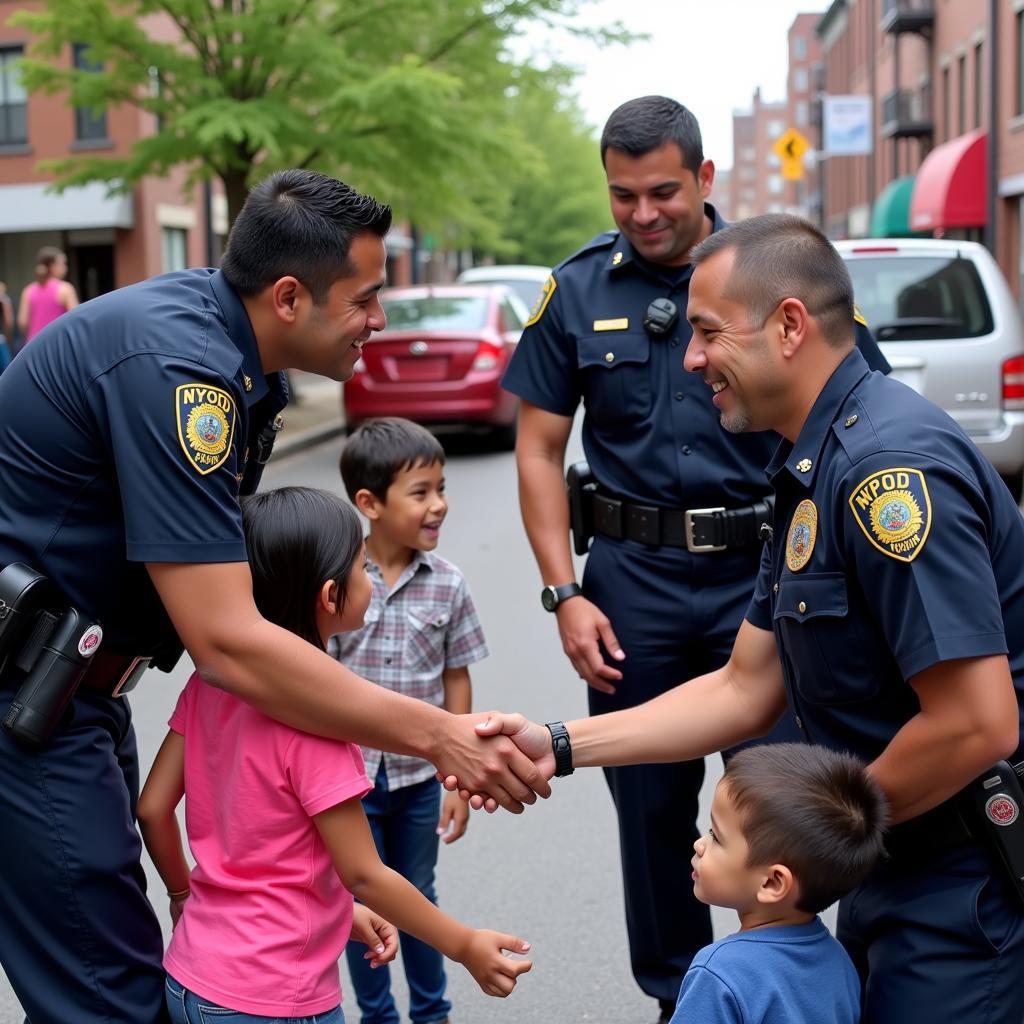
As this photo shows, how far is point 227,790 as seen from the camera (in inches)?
101

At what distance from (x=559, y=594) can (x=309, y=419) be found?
45.5 ft

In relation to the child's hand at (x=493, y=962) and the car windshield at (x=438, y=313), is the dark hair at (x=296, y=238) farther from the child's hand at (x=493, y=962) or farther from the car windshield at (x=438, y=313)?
the car windshield at (x=438, y=313)

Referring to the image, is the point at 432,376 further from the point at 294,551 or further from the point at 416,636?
the point at 294,551

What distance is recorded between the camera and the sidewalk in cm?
1495

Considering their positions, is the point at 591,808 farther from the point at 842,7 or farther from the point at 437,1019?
the point at 842,7

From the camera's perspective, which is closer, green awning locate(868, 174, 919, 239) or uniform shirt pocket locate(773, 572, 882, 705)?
uniform shirt pocket locate(773, 572, 882, 705)

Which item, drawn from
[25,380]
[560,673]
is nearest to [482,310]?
Answer: [560,673]

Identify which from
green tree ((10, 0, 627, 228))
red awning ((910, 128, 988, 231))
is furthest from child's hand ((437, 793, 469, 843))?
red awning ((910, 128, 988, 231))

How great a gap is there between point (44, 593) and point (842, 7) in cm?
6160

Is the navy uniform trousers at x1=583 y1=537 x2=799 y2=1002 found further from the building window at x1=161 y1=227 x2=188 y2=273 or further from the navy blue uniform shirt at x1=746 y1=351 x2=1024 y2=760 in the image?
the building window at x1=161 y1=227 x2=188 y2=273

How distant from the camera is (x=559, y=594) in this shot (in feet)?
12.7

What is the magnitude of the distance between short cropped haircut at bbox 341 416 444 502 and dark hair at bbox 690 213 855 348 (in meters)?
1.38

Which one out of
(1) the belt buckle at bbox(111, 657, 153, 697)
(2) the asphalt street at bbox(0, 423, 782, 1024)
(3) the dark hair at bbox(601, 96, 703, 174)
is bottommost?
(2) the asphalt street at bbox(0, 423, 782, 1024)

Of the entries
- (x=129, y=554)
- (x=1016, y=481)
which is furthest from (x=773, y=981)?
(x=1016, y=481)
